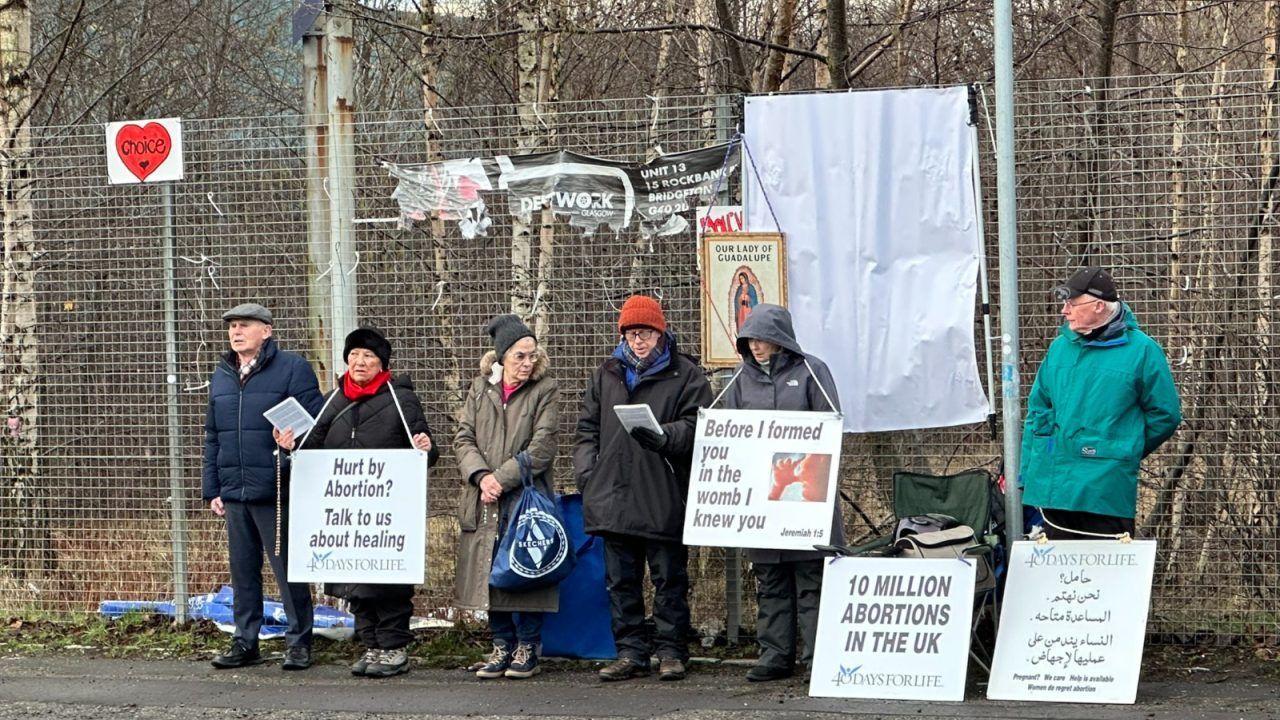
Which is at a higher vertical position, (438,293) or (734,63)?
(734,63)

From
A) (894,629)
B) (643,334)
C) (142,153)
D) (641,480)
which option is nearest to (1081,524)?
(894,629)

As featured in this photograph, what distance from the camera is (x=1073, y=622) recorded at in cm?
647

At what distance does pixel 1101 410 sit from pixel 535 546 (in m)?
2.70

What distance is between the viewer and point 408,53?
54.2 feet

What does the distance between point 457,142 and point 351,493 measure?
2082 millimetres

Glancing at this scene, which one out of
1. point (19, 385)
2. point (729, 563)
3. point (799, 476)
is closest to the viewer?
point (799, 476)

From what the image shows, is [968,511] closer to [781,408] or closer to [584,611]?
[781,408]

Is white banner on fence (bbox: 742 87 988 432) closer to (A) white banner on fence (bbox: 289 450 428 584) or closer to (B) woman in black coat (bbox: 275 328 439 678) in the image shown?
(B) woman in black coat (bbox: 275 328 439 678)

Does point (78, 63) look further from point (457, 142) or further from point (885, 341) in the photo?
point (885, 341)

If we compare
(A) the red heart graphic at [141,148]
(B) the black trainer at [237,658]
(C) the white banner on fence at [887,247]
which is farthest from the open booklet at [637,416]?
(A) the red heart graphic at [141,148]

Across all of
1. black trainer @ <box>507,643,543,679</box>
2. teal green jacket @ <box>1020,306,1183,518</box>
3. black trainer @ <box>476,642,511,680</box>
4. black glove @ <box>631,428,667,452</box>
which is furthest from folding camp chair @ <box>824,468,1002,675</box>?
black trainer @ <box>476,642,511,680</box>

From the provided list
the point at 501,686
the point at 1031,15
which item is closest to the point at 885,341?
the point at 501,686

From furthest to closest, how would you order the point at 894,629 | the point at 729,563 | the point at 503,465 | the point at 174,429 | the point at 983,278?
the point at 174,429, the point at 729,563, the point at 983,278, the point at 503,465, the point at 894,629

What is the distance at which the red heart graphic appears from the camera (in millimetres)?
8219
